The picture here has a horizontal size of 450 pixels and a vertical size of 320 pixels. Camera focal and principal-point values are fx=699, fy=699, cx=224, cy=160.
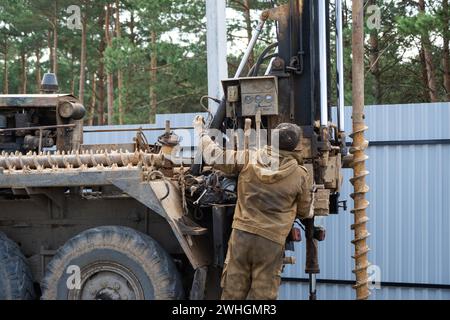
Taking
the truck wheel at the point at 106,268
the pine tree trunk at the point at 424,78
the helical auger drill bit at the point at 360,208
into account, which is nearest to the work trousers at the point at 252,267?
the truck wheel at the point at 106,268

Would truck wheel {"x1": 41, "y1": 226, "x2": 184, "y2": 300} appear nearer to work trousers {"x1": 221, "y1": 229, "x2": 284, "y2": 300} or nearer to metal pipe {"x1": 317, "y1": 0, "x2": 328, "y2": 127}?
work trousers {"x1": 221, "y1": 229, "x2": 284, "y2": 300}

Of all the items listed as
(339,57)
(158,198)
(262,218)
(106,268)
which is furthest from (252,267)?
(339,57)

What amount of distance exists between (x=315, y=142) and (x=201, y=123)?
1022 mm

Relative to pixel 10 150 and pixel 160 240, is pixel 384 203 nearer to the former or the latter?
pixel 160 240

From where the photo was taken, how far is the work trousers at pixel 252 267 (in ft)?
18.0

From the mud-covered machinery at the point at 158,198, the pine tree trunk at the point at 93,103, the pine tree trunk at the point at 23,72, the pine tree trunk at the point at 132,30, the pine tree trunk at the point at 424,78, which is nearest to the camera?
the mud-covered machinery at the point at 158,198

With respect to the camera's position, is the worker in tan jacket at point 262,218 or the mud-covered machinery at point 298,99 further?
the mud-covered machinery at point 298,99

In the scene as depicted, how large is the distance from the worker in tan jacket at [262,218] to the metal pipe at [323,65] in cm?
75

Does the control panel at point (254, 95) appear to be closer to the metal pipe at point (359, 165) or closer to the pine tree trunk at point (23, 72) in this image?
the metal pipe at point (359, 165)

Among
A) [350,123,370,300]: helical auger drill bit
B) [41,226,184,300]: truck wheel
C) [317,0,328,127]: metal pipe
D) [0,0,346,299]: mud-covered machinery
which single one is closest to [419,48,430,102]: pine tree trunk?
[350,123,370,300]: helical auger drill bit

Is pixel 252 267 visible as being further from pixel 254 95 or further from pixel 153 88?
pixel 153 88

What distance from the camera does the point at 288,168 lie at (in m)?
5.57

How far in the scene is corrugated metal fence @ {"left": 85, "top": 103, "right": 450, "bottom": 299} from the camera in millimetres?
9492

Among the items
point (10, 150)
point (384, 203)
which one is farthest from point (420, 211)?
point (10, 150)
